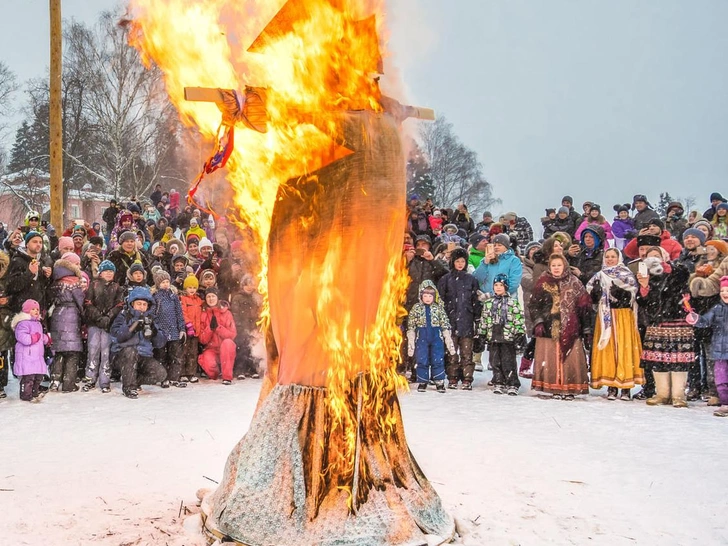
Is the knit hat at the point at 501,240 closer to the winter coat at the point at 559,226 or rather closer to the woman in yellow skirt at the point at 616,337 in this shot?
the woman in yellow skirt at the point at 616,337

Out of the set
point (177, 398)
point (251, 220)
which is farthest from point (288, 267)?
point (177, 398)

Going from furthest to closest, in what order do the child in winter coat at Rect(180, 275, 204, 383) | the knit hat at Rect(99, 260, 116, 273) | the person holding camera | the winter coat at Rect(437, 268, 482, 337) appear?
the child in winter coat at Rect(180, 275, 204, 383) < the winter coat at Rect(437, 268, 482, 337) < the knit hat at Rect(99, 260, 116, 273) < the person holding camera

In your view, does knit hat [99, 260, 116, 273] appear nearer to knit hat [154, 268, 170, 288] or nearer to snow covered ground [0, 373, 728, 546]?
knit hat [154, 268, 170, 288]

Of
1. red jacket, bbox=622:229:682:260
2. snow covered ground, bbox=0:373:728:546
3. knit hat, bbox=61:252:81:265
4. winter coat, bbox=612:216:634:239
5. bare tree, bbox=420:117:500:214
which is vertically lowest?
snow covered ground, bbox=0:373:728:546

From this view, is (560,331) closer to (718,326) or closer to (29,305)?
(718,326)

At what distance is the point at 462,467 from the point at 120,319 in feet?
16.9

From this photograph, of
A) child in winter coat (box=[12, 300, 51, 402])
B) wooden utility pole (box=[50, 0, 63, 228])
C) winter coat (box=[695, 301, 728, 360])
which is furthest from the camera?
wooden utility pole (box=[50, 0, 63, 228])

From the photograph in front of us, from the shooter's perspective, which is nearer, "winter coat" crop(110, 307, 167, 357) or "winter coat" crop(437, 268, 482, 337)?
"winter coat" crop(110, 307, 167, 357)

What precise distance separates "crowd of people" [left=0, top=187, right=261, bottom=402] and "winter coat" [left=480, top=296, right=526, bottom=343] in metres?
3.27

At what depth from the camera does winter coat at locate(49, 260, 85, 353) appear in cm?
789

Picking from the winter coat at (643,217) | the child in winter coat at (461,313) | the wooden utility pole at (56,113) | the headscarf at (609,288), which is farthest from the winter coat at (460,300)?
the wooden utility pole at (56,113)

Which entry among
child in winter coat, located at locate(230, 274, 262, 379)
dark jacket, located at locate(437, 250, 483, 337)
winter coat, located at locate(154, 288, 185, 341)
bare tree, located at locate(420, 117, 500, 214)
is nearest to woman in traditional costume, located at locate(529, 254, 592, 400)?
dark jacket, located at locate(437, 250, 483, 337)

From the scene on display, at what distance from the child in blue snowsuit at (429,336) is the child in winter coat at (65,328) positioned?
407cm

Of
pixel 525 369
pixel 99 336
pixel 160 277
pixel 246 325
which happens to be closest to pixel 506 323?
pixel 525 369
